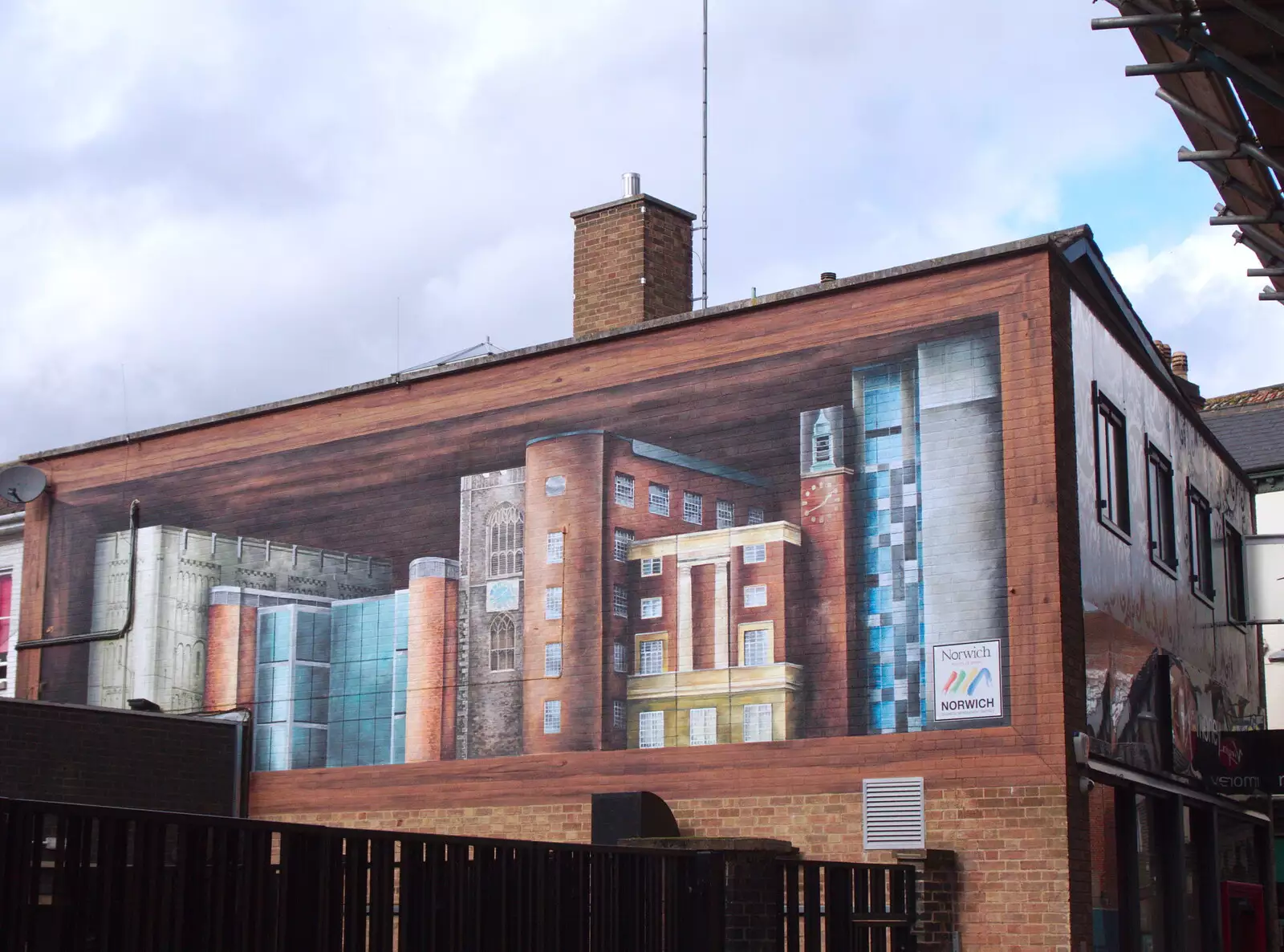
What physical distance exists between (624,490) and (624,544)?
0.62 metres

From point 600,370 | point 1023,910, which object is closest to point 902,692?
point 1023,910

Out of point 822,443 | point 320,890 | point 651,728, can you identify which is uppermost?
point 822,443

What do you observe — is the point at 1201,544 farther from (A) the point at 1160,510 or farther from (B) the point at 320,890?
(B) the point at 320,890

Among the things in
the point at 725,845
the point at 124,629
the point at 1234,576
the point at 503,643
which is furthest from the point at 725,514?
the point at 1234,576

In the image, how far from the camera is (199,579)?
21.5 metres

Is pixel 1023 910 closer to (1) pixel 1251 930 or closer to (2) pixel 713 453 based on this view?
(2) pixel 713 453

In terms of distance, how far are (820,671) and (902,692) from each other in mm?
917

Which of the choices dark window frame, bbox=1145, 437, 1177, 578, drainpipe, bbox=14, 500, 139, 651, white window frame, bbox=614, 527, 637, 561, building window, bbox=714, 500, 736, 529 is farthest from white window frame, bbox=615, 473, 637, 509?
drainpipe, bbox=14, 500, 139, 651

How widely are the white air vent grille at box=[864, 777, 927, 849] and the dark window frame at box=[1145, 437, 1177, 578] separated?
5.22m

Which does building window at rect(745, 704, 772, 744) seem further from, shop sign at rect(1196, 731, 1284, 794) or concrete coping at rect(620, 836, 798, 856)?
shop sign at rect(1196, 731, 1284, 794)

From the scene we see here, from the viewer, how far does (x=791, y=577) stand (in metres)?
17.0

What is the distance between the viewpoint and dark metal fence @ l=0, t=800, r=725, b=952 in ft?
24.7

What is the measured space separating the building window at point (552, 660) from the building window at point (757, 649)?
2.26m

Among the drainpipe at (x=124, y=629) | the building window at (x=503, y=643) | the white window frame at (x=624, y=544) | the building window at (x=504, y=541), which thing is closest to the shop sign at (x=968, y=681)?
the white window frame at (x=624, y=544)
